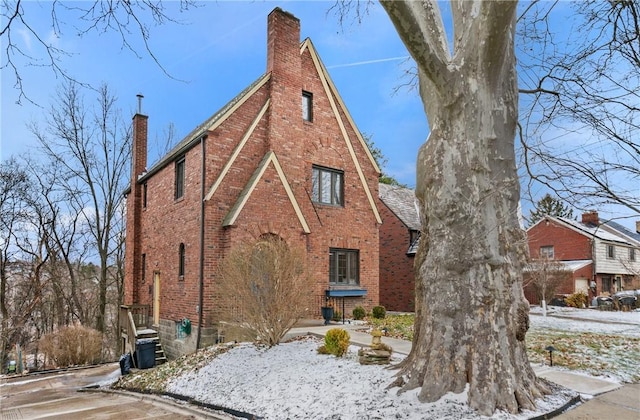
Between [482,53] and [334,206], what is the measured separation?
37.4 ft

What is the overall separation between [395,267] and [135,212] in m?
12.9

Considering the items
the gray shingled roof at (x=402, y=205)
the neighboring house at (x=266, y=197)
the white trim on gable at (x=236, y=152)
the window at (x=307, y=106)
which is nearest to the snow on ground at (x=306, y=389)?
the neighboring house at (x=266, y=197)

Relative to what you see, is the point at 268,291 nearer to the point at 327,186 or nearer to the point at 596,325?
the point at 327,186

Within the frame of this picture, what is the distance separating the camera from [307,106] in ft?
53.2

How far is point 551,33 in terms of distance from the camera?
6.66 m

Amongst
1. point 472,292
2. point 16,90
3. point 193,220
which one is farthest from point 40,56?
point 193,220

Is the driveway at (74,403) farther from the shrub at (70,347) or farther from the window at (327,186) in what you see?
the window at (327,186)

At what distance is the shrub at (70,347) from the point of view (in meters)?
Result: 15.0

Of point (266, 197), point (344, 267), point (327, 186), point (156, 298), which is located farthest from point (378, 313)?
point (156, 298)

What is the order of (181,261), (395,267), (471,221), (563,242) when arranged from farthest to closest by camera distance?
(563,242) < (395,267) < (181,261) < (471,221)

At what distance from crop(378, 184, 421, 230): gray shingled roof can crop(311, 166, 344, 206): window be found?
5318 millimetres

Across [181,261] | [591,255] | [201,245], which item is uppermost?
[201,245]

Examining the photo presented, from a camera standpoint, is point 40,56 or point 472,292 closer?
point 40,56

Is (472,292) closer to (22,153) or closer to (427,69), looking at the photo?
(427,69)
